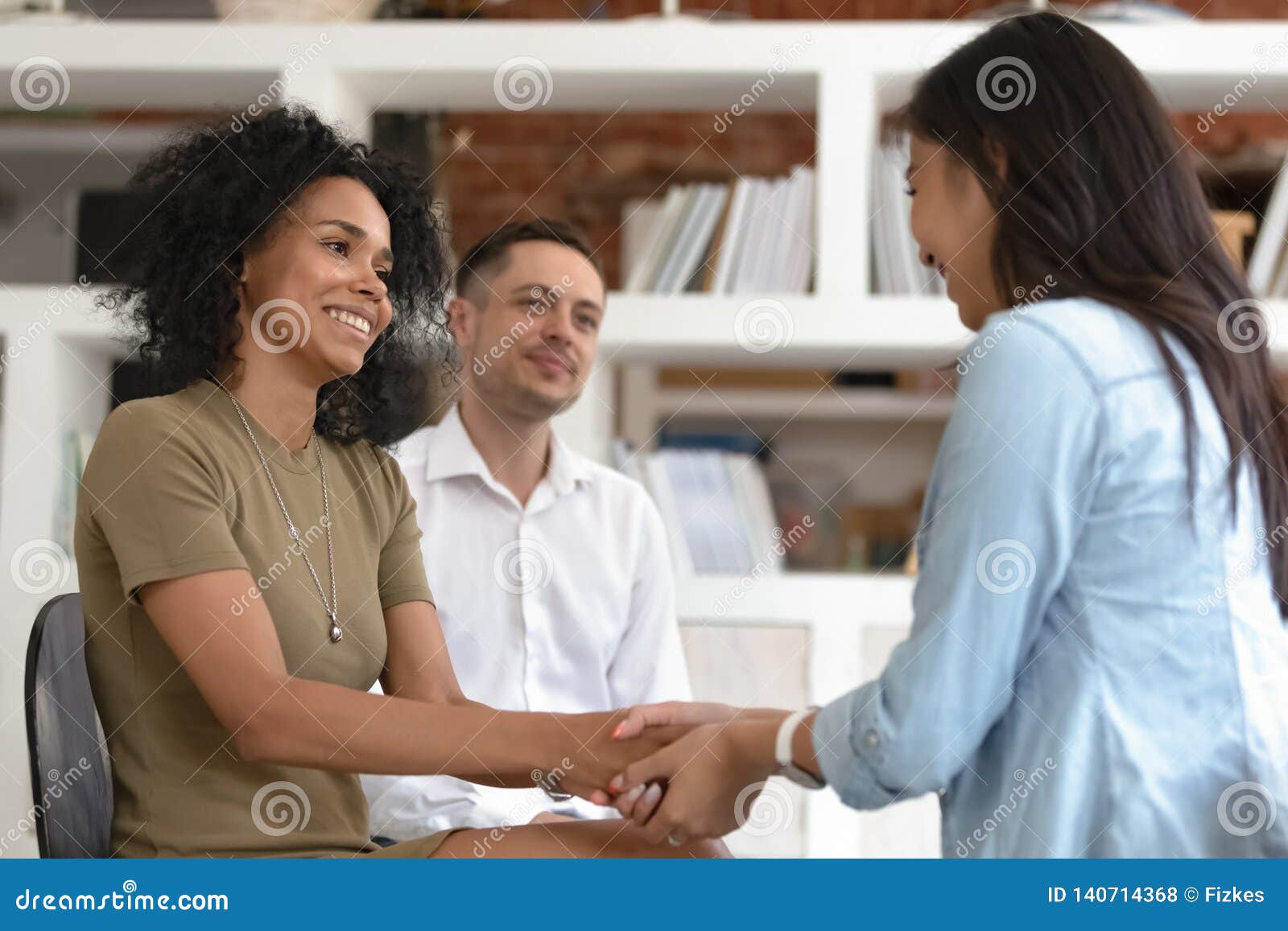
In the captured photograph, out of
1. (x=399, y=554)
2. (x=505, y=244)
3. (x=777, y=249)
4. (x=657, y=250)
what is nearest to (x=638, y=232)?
(x=657, y=250)

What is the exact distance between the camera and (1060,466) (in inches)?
39.6

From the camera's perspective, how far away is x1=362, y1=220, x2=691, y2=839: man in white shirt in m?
1.81

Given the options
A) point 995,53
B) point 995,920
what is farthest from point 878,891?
point 995,53

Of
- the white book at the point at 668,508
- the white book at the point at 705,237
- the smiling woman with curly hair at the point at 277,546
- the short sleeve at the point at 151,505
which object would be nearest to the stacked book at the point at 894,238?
the white book at the point at 705,237

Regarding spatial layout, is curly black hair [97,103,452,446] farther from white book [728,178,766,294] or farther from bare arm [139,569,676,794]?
white book [728,178,766,294]

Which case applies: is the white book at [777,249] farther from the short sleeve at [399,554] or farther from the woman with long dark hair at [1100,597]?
the woman with long dark hair at [1100,597]

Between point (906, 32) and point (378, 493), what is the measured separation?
58.9 inches

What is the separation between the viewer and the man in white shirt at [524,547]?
5.95 ft

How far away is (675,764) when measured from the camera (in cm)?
132

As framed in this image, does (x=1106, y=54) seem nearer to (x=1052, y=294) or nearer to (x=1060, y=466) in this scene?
(x=1052, y=294)

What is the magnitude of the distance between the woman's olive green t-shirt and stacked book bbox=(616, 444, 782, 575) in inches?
49.7

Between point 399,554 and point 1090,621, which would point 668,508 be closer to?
point 399,554

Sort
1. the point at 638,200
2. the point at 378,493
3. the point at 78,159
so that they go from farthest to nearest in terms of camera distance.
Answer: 1. the point at 638,200
2. the point at 78,159
3. the point at 378,493

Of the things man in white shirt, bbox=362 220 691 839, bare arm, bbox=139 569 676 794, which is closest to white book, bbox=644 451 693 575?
man in white shirt, bbox=362 220 691 839
